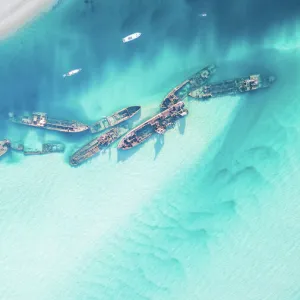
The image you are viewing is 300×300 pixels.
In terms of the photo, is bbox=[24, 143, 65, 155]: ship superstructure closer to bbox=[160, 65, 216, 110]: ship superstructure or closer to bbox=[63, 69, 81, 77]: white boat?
bbox=[63, 69, 81, 77]: white boat

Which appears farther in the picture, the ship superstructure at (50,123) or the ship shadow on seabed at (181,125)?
the ship superstructure at (50,123)

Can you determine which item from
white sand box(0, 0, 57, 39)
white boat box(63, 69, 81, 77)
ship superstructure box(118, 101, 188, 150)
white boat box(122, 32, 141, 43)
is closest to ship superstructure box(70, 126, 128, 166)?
ship superstructure box(118, 101, 188, 150)

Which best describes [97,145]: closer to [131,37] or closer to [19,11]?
[131,37]

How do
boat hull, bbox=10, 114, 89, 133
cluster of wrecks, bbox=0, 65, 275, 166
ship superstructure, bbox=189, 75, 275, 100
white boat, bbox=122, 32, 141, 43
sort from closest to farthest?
ship superstructure, bbox=189, 75, 275, 100, cluster of wrecks, bbox=0, 65, 275, 166, white boat, bbox=122, 32, 141, 43, boat hull, bbox=10, 114, 89, 133

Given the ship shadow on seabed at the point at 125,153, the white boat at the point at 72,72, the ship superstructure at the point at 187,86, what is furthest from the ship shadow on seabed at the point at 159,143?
the white boat at the point at 72,72

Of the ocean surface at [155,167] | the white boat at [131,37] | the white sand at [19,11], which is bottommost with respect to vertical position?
the ocean surface at [155,167]

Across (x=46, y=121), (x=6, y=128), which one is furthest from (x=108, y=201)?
(x=6, y=128)

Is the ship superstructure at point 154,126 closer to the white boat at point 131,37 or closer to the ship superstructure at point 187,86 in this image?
the ship superstructure at point 187,86
